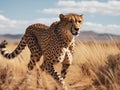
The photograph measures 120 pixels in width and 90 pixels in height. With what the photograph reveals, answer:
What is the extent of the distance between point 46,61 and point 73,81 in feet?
3.34

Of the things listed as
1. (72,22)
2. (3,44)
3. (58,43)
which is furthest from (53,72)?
(3,44)

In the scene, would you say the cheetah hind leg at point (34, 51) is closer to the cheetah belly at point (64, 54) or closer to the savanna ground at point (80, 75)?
the savanna ground at point (80, 75)

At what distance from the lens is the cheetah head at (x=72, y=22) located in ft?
22.9

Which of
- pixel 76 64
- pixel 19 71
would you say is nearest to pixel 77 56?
pixel 76 64

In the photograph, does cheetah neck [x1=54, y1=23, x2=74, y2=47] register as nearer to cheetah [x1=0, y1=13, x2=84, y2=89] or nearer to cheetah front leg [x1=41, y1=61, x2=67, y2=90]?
cheetah [x1=0, y1=13, x2=84, y2=89]

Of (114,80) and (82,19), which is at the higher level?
(82,19)

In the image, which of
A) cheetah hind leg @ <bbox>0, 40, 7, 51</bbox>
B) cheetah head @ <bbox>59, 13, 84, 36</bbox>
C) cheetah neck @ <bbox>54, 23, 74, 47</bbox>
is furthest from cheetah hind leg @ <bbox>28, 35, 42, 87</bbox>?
cheetah head @ <bbox>59, 13, 84, 36</bbox>

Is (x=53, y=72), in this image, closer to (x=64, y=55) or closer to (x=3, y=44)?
(x=64, y=55)

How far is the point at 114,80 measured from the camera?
6816mm

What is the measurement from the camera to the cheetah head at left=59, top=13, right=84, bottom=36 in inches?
275

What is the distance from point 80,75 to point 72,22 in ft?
6.39

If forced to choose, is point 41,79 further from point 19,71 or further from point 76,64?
point 76,64

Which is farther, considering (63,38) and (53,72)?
(63,38)

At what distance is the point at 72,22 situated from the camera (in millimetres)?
7039
